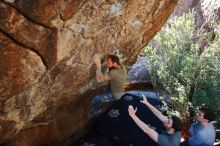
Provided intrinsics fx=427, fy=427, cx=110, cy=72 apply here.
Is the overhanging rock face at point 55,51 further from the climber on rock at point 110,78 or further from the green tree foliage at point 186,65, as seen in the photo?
the green tree foliage at point 186,65

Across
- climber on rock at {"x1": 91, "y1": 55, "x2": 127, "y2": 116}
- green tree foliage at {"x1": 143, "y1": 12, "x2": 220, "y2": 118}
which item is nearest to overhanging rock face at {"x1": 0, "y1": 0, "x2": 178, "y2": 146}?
climber on rock at {"x1": 91, "y1": 55, "x2": 127, "y2": 116}

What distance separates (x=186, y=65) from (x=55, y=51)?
3713mm

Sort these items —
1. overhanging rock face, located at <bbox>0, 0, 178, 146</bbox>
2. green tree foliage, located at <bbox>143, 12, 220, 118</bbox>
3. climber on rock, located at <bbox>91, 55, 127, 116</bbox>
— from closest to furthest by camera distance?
overhanging rock face, located at <bbox>0, 0, 178, 146</bbox>
climber on rock, located at <bbox>91, 55, 127, 116</bbox>
green tree foliage, located at <bbox>143, 12, 220, 118</bbox>

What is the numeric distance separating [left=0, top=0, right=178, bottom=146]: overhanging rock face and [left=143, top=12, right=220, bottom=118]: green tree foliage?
59.8 inches

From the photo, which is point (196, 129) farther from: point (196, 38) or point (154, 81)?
point (196, 38)

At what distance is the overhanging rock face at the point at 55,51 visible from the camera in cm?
495

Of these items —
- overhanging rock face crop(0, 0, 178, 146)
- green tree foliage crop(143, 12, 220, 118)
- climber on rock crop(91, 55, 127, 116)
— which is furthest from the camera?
green tree foliage crop(143, 12, 220, 118)

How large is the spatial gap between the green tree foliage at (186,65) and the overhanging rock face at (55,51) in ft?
4.99

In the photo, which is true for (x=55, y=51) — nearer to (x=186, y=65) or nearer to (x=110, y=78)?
(x=110, y=78)

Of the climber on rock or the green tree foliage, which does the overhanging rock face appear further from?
the green tree foliage

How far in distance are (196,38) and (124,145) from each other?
391 centimetres

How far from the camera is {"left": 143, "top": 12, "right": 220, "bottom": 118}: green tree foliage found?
26.6 ft

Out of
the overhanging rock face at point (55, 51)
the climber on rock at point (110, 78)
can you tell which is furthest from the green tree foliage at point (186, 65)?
the climber on rock at point (110, 78)

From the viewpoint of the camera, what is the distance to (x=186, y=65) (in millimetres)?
8398
